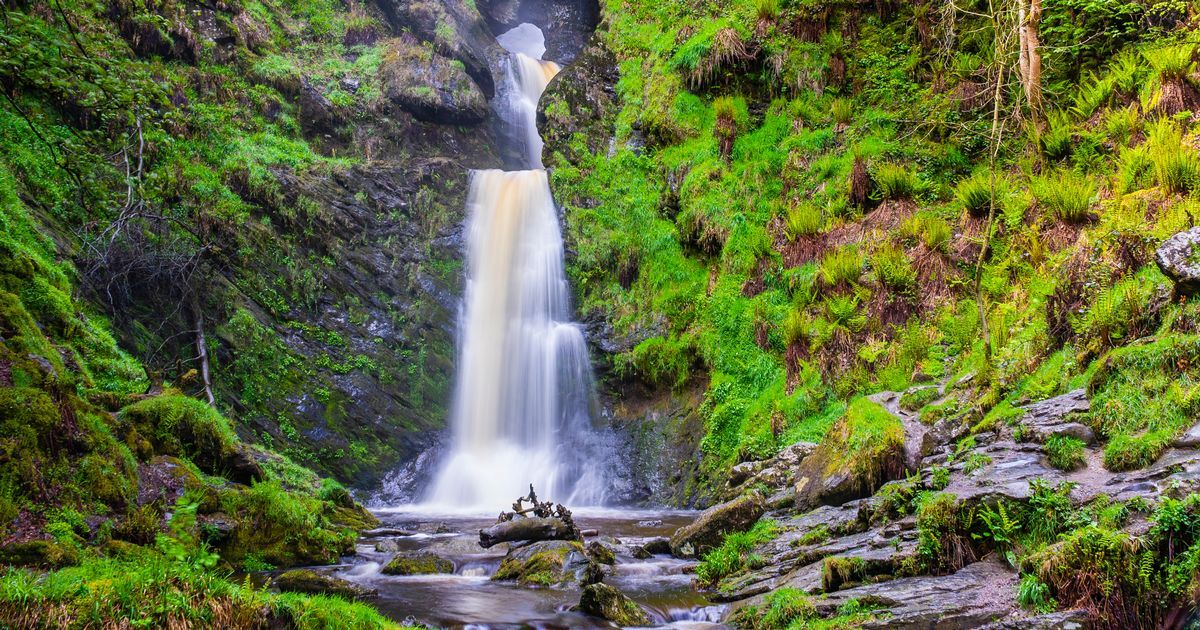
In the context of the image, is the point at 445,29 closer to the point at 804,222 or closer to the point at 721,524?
the point at 804,222

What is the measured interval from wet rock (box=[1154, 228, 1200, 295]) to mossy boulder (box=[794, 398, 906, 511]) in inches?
113

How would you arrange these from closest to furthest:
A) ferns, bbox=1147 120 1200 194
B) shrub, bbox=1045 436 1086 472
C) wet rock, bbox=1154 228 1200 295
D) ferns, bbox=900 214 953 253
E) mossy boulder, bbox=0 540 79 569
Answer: mossy boulder, bbox=0 540 79 569, shrub, bbox=1045 436 1086 472, wet rock, bbox=1154 228 1200 295, ferns, bbox=1147 120 1200 194, ferns, bbox=900 214 953 253

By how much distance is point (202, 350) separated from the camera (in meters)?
13.2

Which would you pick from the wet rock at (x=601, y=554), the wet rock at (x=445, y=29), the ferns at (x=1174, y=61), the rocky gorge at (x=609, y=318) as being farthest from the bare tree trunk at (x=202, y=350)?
the ferns at (x=1174, y=61)

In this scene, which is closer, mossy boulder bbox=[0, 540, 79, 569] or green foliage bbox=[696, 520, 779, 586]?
mossy boulder bbox=[0, 540, 79, 569]

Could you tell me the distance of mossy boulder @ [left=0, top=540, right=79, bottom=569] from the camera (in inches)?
179

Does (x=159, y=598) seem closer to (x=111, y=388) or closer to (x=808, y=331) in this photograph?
(x=111, y=388)

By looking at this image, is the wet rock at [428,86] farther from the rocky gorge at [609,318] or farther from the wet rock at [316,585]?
the wet rock at [316,585]

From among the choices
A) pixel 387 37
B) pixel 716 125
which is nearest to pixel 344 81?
pixel 387 37

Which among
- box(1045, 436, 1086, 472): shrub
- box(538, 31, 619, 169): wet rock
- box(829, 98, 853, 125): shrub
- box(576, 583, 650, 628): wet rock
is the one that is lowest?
box(576, 583, 650, 628): wet rock

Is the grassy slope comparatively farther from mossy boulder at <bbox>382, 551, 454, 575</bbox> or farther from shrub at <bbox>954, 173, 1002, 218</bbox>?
mossy boulder at <bbox>382, 551, 454, 575</bbox>

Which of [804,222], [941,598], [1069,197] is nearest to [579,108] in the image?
[804,222]

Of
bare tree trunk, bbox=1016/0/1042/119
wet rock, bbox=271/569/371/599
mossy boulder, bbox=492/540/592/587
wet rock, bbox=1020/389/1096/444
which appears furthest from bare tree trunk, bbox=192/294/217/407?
bare tree trunk, bbox=1016/0/1042/119

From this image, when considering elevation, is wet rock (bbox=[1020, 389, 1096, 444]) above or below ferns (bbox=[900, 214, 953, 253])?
below
